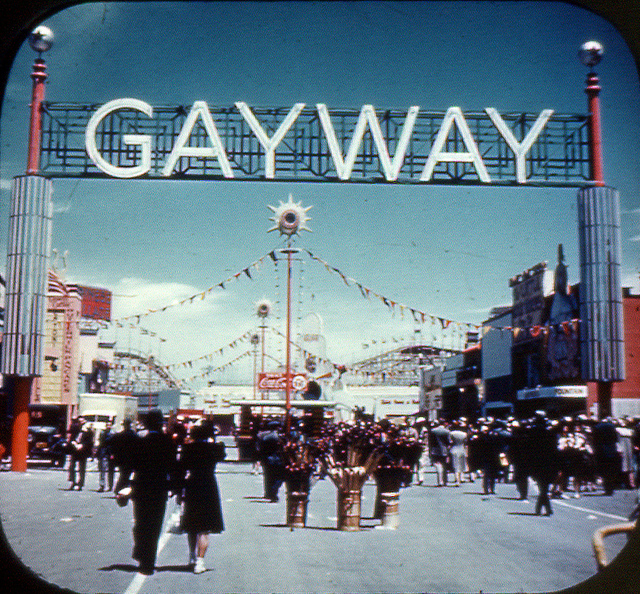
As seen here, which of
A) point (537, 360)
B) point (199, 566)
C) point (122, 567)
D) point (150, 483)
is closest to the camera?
point (150, 483)

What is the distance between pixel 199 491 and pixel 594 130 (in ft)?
24.2

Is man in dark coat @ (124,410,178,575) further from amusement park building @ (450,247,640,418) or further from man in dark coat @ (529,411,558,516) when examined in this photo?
amusement park building @ (450,247,640,418)

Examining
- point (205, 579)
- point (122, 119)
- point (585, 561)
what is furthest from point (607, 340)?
point (122, 119)

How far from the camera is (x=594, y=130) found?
11.4 m

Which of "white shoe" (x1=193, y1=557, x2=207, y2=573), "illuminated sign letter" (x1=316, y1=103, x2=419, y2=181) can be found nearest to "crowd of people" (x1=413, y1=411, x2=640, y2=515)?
"illuminated sign letter" (x1=316, y1=103, x2=419, y2=181)

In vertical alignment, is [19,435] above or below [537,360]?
below

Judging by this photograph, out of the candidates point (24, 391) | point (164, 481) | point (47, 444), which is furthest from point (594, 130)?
point (47, 444)

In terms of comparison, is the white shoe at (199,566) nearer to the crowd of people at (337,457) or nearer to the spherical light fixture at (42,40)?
the crowd of people at (337,457)

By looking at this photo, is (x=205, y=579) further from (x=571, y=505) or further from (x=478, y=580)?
(x=571, y=505)

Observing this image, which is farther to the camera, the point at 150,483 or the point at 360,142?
the point at 360,142

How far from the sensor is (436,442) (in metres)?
18.7

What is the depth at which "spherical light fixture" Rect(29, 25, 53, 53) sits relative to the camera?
1019 centimetres

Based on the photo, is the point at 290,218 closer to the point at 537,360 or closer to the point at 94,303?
the point at 94,303

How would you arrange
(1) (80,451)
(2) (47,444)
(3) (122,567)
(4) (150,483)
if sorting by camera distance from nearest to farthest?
(4) (150,483), (3) (122,567), (1) (80,451), (2) (47,444)
